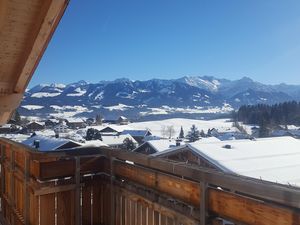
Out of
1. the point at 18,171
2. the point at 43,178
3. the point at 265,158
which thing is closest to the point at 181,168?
the point at 43,178

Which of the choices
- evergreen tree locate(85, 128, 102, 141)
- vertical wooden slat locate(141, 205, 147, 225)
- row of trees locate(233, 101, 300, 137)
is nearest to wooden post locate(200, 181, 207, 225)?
vertical wooden slat locate(141, 205, 147, 225)

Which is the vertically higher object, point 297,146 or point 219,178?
point 219,178

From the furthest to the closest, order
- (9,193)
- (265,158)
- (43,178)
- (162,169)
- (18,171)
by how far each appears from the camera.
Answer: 1. (265,158)
2. (9,193)
3. (18,171)
4. (43,178)
5. (162,169)

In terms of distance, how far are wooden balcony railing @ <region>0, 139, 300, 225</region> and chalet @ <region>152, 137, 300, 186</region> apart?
737 cm

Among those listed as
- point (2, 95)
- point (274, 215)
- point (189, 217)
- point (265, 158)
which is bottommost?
point (265, 158)

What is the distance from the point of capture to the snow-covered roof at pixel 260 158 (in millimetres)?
11516

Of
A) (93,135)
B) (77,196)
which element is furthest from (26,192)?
(93,135)

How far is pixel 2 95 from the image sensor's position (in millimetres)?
3879

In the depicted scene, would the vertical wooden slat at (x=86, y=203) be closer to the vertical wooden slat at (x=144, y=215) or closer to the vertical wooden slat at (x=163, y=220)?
the vertical wooden slat at (x=144, y=215)

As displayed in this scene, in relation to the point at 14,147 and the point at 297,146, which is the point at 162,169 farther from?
the point at 297,146

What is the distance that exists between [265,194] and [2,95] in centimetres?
308

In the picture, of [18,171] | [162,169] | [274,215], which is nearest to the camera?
[274,215]

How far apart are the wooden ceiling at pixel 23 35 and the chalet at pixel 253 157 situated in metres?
7.86

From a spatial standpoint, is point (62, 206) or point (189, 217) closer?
point (189, 217)
